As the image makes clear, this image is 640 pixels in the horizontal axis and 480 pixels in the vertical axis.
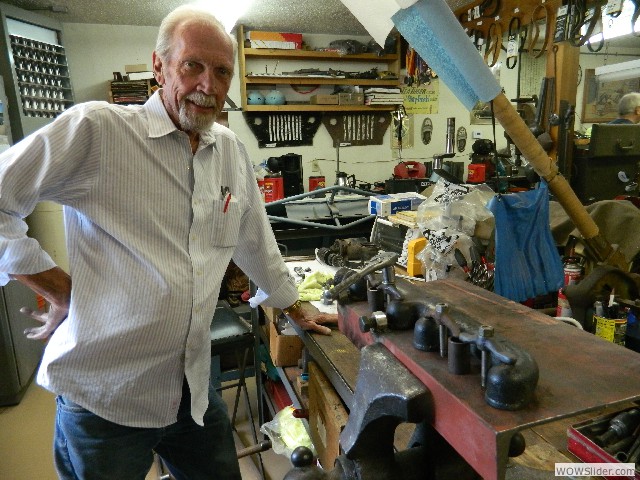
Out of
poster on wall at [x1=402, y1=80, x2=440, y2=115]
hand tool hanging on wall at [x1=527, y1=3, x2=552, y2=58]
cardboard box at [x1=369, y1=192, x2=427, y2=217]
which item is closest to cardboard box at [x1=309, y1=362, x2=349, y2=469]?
cardboard box at [x1=369, y1=192, x2=427, y2=217]

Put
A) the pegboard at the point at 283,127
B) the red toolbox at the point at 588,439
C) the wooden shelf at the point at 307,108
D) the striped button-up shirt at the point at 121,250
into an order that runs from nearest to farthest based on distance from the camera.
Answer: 1. the red toolbox at the point at 588,439
2. the striped button-up shirt at the point at 121,250
3. the wooden shelf at the point at 307,108
4. the pegboard at the point at 283,127

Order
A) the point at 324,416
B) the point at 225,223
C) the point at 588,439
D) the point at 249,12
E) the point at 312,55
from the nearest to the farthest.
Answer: the point at 588,439, the point at 225,223, the point at 324,416, the point at 249,12, the point at 312,55

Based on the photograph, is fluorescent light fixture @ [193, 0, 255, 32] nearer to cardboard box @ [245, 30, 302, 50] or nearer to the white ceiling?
the white ceiling

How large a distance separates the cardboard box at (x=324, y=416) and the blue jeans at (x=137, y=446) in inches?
10.3

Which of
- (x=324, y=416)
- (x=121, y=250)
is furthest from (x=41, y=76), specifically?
(x=324, y=416)

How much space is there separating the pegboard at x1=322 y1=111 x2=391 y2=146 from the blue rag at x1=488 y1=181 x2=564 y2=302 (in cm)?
374

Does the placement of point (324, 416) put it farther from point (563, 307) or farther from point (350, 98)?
point (350, 98)

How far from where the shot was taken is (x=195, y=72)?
115 cm

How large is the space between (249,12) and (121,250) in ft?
11.4

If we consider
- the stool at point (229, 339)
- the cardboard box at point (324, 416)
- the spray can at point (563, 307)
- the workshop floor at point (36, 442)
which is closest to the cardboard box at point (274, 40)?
the stool at point (229, 339)

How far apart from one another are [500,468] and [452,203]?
1344 millimetres

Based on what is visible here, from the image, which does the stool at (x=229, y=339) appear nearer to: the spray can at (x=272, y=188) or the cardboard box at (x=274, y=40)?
the spray can at (x=272, y=188)

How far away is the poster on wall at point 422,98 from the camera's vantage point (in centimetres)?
523

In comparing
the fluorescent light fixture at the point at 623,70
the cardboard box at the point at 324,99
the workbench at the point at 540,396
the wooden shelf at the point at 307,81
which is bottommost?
the workbench at the point at 540,396
